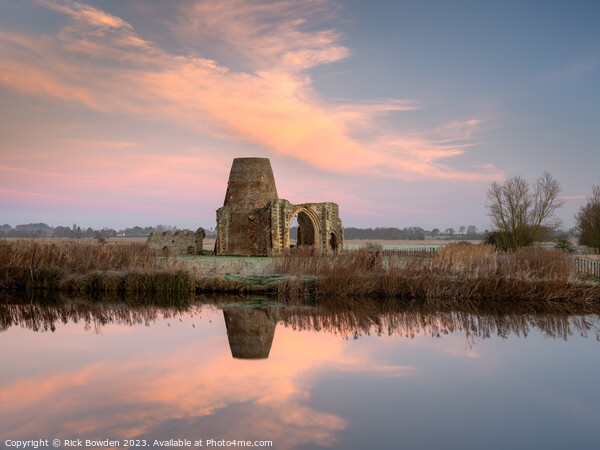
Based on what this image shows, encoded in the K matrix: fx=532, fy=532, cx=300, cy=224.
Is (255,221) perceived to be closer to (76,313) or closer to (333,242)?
(333,242)

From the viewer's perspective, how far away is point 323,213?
2872cm

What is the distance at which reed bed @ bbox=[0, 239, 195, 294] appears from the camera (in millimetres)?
15797

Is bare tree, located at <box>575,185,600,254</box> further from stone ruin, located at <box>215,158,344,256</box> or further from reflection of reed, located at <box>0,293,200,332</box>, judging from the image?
reflection of reed, located at <box>0,293,200,332</box>

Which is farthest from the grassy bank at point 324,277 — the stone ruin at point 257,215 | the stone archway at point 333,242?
the stone archway at point 333,242

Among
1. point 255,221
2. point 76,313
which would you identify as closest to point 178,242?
point 255,221

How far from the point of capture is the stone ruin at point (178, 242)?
28.9 meters

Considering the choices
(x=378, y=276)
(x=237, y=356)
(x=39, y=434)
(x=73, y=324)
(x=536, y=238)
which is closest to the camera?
(x=39, y=434)

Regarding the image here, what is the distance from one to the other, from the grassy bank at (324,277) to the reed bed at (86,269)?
3 cm

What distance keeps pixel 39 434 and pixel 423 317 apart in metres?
8.51

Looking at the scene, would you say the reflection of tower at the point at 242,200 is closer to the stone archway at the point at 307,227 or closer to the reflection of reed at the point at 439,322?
the stone archway at the point at 307,227

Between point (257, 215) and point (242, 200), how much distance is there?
1273 millimetres

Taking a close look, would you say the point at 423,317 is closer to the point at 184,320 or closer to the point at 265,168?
the point at 184,320

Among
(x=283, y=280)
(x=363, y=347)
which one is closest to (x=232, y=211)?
(x=283, y=280)

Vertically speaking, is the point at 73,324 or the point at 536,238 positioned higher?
the point at 536,238
